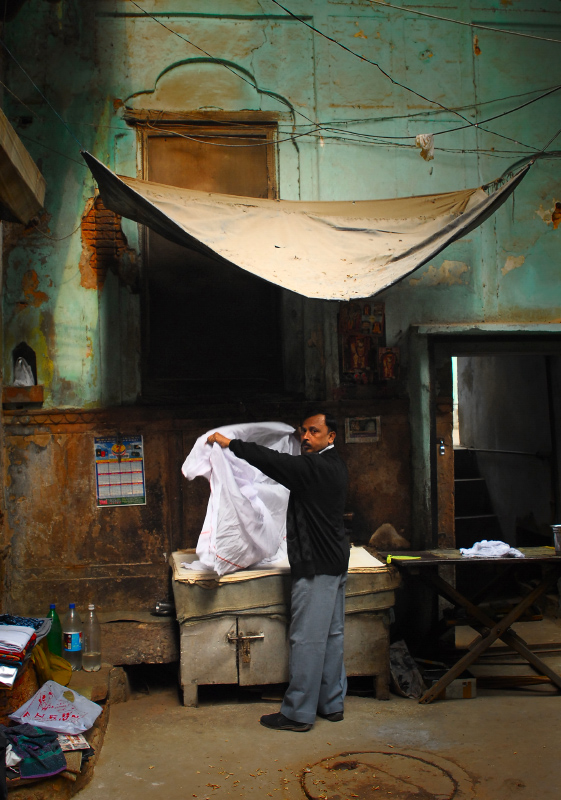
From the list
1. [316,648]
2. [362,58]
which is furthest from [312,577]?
[362,58]

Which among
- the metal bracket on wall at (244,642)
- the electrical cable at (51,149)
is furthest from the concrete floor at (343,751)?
the electrical cable at (51,149)

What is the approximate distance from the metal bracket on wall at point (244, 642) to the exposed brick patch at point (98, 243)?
2718mm

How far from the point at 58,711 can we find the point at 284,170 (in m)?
4.12

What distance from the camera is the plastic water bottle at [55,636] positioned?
4.51 metres

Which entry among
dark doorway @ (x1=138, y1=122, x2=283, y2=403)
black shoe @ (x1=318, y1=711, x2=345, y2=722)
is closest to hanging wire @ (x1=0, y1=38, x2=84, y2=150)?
dark doorway @ (x1=138, y1=122, x2=283, y2=403)

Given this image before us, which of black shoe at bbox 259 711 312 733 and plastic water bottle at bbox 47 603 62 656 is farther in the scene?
plastic water bottle at bbox 47 603 62 656

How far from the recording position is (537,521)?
7.29 metres

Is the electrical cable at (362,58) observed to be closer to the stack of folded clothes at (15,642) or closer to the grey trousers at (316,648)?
the grey trousers at (316,648)

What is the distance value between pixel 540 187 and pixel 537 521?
3554 mm

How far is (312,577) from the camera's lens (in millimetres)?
4168

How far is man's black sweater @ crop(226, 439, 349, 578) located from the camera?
4.11 metres

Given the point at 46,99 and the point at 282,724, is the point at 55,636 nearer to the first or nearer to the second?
the point at 282,724

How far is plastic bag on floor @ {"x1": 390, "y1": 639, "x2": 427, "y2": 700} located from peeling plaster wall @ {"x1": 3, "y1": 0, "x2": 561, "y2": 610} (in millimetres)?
888

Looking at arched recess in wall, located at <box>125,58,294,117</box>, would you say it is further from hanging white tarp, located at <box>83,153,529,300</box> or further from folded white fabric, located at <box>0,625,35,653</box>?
folded white fabric, located at <box>0,625,35,653</box>
